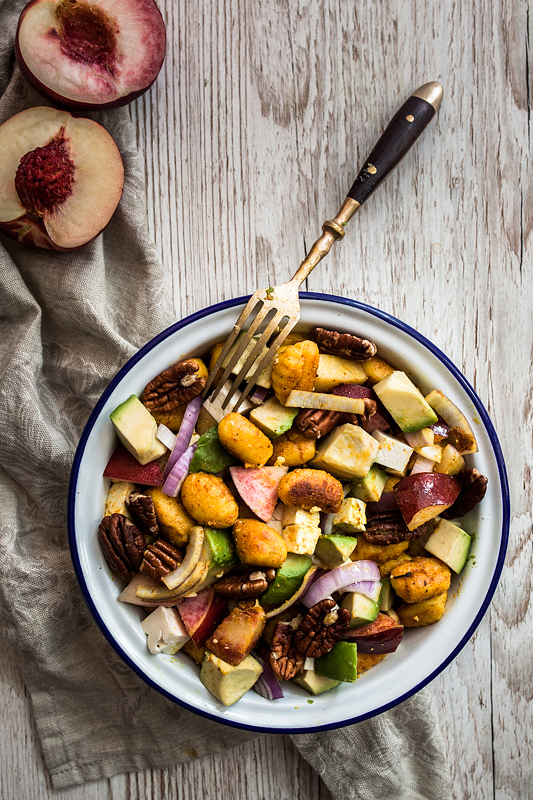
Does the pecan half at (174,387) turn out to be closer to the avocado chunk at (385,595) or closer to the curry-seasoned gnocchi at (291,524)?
the curry-seasoned gnocchi at (291,524)

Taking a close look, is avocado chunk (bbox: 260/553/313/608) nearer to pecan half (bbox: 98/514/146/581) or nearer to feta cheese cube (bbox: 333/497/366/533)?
feta cheese cube (bbox: 333/497/366/533)

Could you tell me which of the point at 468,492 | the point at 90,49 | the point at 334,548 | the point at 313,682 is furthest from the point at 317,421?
the point at 90,49

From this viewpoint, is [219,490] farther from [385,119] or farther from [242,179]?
[385,119]

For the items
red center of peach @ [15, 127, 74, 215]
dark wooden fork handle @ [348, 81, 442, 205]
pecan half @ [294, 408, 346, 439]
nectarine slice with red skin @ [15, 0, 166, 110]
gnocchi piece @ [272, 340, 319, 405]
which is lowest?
pecan half @ [294, 408, 346, 439]

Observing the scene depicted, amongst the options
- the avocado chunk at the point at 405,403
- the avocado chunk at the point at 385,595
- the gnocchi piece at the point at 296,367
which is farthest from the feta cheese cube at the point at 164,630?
the avocado chunk at the point at 405,403

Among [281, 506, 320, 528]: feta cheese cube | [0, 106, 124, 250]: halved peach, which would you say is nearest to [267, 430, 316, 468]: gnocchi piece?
[281, 506, 320, 528]: feta cheese cube

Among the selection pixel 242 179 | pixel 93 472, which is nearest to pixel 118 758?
pixel 93 472

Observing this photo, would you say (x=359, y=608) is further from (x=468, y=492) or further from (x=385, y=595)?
(x=468, y=492)
